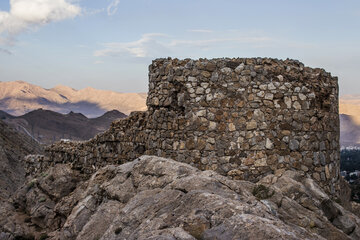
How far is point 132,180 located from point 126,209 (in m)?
1.33

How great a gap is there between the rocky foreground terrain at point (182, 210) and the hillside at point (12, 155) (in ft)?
51.4

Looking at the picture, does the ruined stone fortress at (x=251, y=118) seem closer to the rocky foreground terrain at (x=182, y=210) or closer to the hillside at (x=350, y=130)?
the rocky foreground terrain at (x=182, y=210)

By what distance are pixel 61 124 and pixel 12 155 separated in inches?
2175

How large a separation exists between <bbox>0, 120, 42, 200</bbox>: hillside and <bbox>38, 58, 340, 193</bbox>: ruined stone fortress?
15925 mm

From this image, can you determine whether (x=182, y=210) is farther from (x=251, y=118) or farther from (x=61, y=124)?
(x=61, y=124)

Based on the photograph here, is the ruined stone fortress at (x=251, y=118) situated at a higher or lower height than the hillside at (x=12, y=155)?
higher

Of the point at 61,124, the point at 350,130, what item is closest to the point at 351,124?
the point at 350,130

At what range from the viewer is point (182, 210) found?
500 centimetres

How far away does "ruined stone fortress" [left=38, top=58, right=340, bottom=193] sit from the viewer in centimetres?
928

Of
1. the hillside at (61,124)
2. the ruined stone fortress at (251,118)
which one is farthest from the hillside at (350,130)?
the ruined stone fortress at (251,118)

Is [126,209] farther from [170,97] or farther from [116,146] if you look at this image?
[116,146]

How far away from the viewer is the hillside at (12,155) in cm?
2712

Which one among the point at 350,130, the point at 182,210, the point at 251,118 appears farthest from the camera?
the point at 350,130

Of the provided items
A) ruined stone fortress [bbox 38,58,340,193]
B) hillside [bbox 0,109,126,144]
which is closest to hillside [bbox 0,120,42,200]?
ruined stone fortress [bbox 38,58,340,193]
